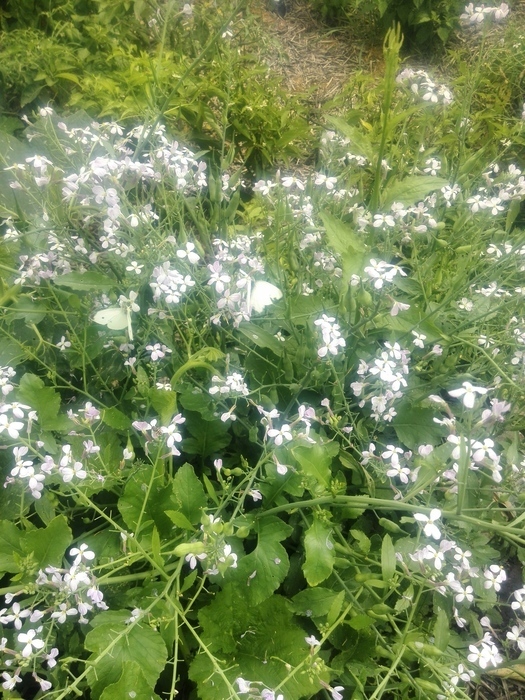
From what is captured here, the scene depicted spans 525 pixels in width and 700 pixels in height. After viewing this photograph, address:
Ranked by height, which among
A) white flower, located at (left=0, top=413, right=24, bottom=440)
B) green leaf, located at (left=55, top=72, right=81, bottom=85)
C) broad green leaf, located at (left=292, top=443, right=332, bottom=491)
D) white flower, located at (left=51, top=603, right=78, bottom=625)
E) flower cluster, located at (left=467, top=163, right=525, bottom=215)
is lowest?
white flower, located at (left=51, top=603, right=78, bottom=625)

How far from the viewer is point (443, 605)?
1581 millimetres

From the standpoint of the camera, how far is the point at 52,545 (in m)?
1.33

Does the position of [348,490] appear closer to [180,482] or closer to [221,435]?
[221,435]

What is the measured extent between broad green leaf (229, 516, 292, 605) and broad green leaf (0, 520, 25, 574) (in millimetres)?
584

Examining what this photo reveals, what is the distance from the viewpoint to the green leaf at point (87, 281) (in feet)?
5.15

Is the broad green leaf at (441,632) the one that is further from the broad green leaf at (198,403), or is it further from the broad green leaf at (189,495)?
the broad green leaf at (198,403)

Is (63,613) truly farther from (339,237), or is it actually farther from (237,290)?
(339,237)

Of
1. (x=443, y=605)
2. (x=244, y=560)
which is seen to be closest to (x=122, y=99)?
(x=244, y=560)

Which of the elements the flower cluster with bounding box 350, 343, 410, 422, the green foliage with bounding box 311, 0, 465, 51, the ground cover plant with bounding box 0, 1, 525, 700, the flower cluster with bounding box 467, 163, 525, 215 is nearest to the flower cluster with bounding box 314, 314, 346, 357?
the ground cover plant with bounding box 0, 1, 525, 700

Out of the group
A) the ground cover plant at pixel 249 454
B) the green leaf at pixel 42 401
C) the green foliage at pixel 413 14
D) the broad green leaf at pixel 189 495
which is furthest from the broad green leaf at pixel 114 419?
the green foliage at pixel 413 14

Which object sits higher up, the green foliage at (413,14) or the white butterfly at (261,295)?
the green foliage at (413,14)

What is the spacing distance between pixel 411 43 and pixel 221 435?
3.57 meters

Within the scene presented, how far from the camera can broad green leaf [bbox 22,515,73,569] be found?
4.33ft

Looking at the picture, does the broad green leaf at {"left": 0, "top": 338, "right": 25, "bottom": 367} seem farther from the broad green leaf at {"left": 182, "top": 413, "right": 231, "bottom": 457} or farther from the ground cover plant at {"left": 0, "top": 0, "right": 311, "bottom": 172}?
the ground cover plant at {"left": 0, "top": 0, "right": 311, "bottom": 172}
